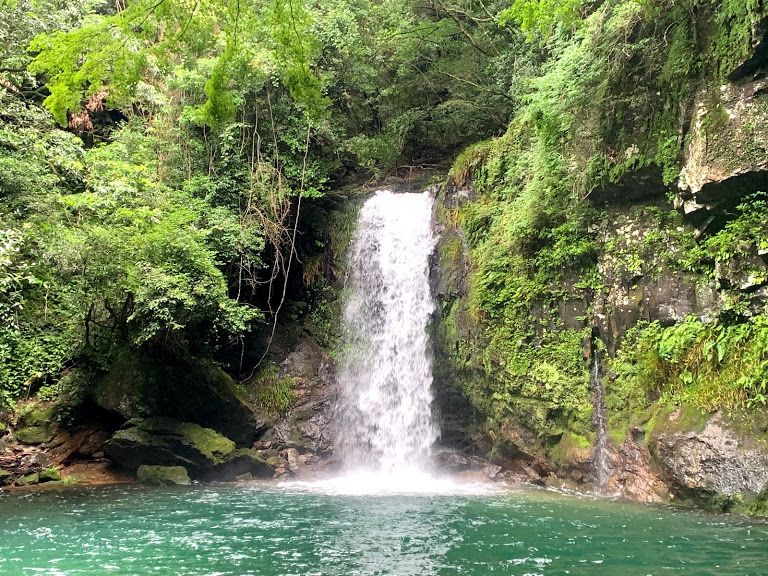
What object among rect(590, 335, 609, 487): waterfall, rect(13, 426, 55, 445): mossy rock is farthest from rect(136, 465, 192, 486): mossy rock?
rect(590, 335, 609, 487): waterfall

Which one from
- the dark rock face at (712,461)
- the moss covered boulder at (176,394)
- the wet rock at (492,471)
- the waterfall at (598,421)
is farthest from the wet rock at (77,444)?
the dark rock face at (712,461)

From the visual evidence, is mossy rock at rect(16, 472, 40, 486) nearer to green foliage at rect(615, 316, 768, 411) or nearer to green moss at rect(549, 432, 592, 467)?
green moss at rect(549, 432, 592, 467)

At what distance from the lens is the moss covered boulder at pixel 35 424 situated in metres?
11.0

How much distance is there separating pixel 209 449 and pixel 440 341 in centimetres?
535

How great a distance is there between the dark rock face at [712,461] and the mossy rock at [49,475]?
410 inches

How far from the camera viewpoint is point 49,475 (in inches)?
414

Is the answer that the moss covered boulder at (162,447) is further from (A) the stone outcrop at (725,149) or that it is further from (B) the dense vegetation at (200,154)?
(A) the stone outcrop at (725,149)

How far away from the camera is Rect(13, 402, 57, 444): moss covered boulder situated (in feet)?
35.9

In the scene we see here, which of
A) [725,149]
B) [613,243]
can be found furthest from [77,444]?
[725,149]

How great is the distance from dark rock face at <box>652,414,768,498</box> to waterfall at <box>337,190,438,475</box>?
17.4 feet

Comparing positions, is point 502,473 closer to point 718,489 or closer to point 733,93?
point 718,489

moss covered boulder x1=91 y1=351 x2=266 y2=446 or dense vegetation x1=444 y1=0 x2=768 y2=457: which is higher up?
dense vegetation x1=444 y1=0 x2=768 y2=457

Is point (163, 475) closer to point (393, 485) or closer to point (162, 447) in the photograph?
point (162, 447)

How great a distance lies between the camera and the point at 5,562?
216 inches
